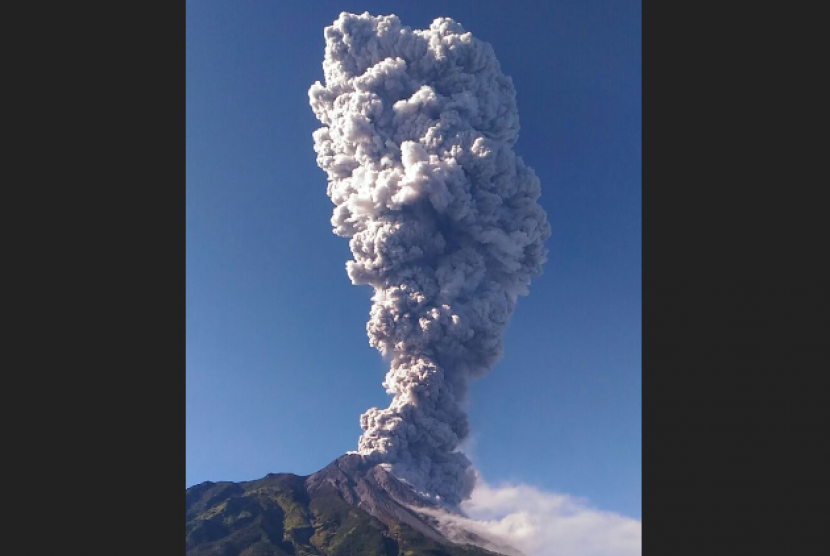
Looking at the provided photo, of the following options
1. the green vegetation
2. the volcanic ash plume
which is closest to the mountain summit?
the green vegetation

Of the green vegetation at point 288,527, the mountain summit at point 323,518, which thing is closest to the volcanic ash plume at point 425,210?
the mountain summit at point 323,518

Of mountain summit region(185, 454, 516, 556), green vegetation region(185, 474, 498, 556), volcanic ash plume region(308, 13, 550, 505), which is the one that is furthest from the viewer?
green vegetation region(185, 474, 498, 556)

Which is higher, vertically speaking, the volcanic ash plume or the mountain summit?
the volcanic ash plume

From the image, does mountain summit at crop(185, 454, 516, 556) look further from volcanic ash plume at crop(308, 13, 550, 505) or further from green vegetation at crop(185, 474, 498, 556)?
volcanic ash plume at crop(308, 13, 550, 505)

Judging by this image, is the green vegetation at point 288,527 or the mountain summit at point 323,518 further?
the green vegetation at point 288,527

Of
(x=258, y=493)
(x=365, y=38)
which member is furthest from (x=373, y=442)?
(x=258, y=493)

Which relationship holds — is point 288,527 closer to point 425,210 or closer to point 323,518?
point 323,518

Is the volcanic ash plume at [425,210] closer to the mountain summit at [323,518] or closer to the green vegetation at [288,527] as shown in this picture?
the mountain summit at [323,518]

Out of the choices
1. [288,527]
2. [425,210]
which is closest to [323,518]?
[288,527]
